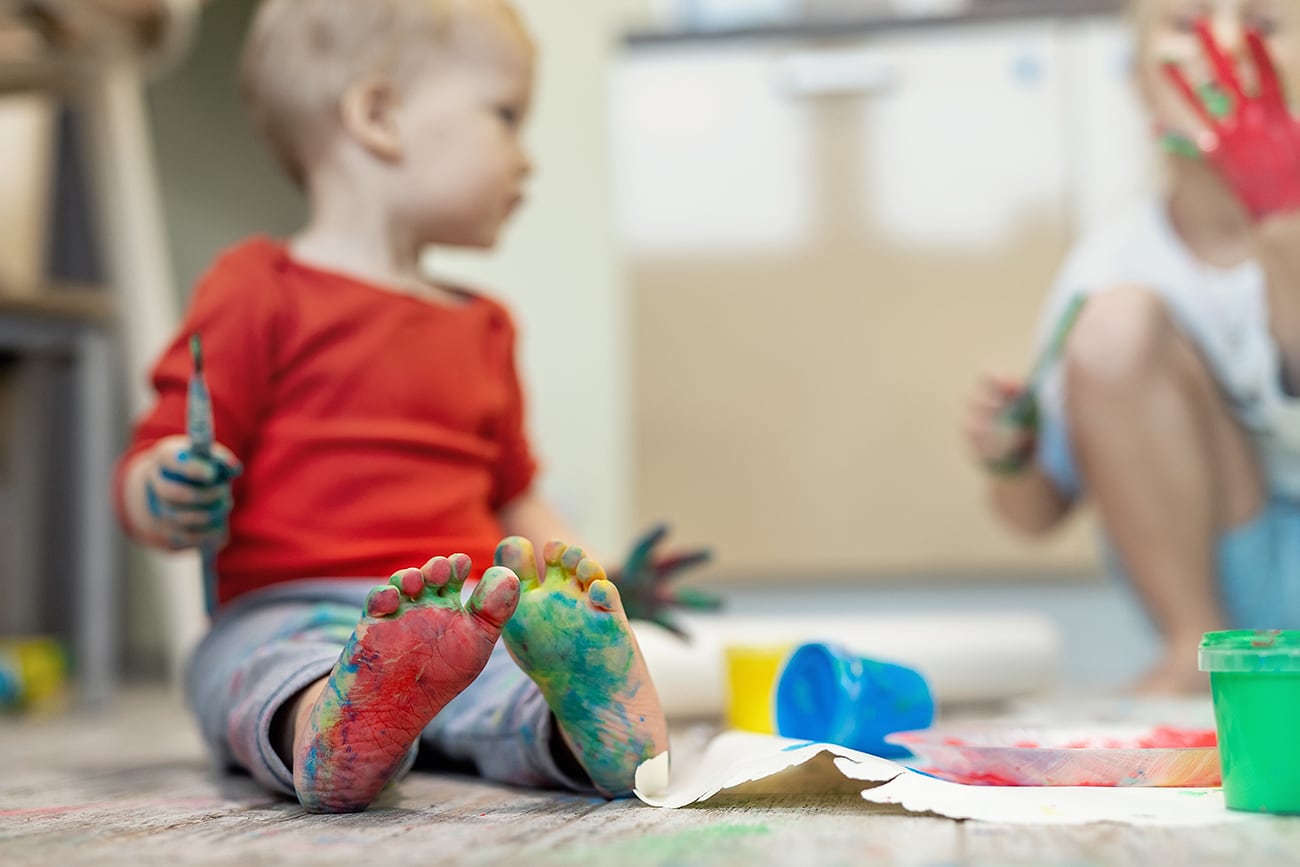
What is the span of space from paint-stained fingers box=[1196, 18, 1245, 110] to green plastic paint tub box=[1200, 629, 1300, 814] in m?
0.73

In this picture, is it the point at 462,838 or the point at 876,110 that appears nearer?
the point at 462,838

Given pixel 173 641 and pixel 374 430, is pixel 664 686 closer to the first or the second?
pixel 374 430

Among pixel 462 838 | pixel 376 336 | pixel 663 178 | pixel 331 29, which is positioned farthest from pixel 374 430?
pixel 663 178

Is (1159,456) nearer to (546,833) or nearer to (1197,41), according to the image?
(1197,41)

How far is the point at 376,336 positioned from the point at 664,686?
0.39 m

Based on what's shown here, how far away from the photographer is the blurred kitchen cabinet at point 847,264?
1999 millimetres

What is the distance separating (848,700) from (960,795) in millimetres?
127

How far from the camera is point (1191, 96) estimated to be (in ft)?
4.05

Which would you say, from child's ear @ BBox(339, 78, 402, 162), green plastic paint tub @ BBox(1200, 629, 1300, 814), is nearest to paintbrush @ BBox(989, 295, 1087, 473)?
child's ear @ BBox(339, 78, 402, 162)

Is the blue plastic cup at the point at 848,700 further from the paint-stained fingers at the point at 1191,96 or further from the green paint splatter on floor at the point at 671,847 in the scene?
the paint-stained fingers at the point at 1191,96

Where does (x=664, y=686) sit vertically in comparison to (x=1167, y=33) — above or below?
below

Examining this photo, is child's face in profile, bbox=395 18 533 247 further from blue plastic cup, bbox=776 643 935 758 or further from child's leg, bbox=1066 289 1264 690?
child's leg, bbox=1066 289 1264 690

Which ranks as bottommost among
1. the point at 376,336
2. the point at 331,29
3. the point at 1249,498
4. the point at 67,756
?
the point at 67,756

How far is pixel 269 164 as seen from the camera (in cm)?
229
